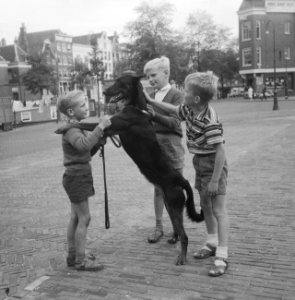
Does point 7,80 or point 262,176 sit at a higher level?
point 7,80

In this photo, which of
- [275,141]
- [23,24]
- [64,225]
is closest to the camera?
[64,225]

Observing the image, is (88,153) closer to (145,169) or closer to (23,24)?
(145,169)

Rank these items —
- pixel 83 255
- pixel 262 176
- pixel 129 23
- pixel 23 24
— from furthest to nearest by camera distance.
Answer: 1. pixel 23 24
2. pixel 129 23
3. pixel 262 176
4. pixel 83 255

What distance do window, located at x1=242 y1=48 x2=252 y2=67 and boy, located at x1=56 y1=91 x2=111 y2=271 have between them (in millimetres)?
57264

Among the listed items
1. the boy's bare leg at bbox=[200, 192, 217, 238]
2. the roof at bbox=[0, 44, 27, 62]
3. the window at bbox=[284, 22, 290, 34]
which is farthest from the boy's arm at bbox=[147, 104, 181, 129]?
the window at bbox=[284, 22, 290, 34]

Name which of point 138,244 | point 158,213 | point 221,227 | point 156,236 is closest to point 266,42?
point 158,213

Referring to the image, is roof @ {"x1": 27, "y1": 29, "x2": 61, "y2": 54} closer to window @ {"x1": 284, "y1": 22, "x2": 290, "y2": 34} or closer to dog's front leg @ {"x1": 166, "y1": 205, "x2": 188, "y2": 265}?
window @ {"x1": 284, "y1": 22, "x2": 290, "y2": 34}

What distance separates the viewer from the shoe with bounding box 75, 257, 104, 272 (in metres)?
3.81

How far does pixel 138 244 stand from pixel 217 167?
4.73 ft

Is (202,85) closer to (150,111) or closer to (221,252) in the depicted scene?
(150,111)

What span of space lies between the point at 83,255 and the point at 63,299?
1.98 feet

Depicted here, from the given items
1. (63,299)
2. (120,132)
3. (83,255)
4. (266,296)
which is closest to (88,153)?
(120,132)

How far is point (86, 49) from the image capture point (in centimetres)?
7819

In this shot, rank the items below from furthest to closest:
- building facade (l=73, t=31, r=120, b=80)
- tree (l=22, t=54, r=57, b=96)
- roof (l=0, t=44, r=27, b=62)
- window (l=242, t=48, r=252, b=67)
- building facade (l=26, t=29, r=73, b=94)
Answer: building facade (l=73, t=31, r=120, b=80) → building facade (l=26, t=29, r=73, b=94) → window (l=242, t=48, r=252, b=67) → roof (l=0, t=44, r=27, b=62) → tree (l=22, t=54, r=57, b=96)
